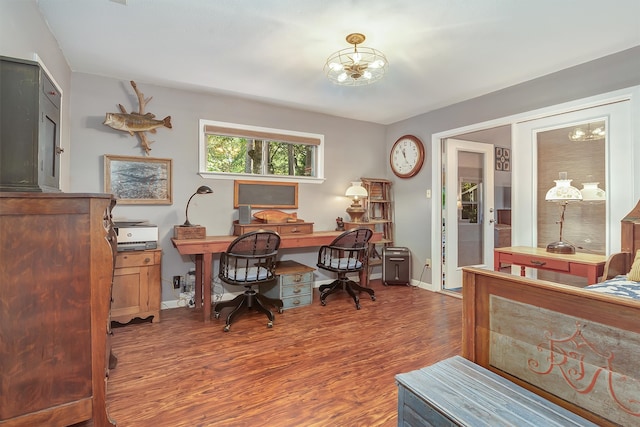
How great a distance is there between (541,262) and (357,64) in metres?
2.27

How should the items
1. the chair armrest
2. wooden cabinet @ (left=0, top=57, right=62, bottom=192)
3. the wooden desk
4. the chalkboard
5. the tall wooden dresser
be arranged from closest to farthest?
the tall wooden dresser, wooden cabinet @ (left=0, top=57, right=62, bottom=192), the chair armrest, the wooden desk, the chalkboard

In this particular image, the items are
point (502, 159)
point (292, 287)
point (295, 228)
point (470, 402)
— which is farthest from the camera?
point (502, 159)

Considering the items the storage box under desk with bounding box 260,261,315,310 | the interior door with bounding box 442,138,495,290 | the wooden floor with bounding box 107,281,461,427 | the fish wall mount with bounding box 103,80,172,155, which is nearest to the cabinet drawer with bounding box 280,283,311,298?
the storage box under desk with bounding box 260,261,315,310

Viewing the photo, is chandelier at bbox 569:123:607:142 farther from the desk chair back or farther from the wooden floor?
the desk chair back

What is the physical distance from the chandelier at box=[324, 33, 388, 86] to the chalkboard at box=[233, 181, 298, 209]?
166 centimetres

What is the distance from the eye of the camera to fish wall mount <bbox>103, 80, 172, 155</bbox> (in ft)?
9.77

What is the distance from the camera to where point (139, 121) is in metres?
3.11

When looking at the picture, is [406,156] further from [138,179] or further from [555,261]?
[138,179]

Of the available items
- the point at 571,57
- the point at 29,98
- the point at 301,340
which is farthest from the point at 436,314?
the point at 29,98

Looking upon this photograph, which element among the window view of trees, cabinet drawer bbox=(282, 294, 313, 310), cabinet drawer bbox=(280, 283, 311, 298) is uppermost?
the window view of trees

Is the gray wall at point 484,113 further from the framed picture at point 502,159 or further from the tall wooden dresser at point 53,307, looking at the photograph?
the tall wooden dresser at point 53,307

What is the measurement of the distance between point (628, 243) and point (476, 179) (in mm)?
2039

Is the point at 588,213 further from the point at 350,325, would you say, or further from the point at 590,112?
the point at 350,325

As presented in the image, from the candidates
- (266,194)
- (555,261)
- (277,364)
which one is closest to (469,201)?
(555,261)
